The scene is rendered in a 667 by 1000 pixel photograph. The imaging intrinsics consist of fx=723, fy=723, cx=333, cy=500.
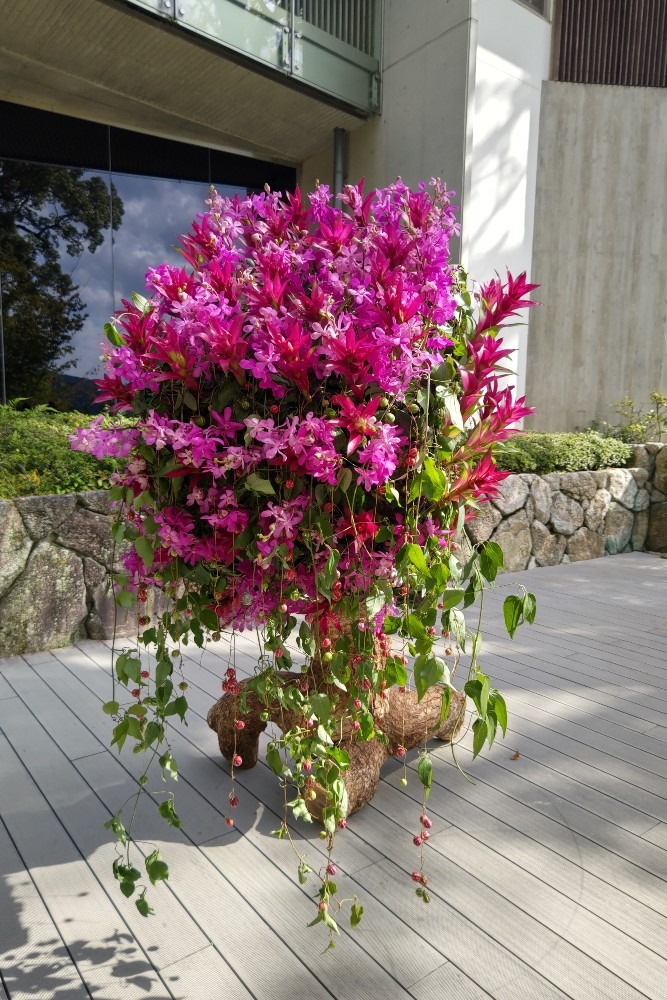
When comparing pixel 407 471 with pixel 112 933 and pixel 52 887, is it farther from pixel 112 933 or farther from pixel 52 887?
pixel 52 887

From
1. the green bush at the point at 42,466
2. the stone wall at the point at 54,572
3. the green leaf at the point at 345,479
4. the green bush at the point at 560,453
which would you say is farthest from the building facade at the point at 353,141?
the green leaf at the point at 345,479

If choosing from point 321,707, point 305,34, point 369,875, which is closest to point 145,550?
point 321,707

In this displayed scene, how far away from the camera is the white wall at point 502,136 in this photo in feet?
19.2

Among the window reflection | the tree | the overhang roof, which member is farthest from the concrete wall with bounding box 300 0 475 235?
the tree

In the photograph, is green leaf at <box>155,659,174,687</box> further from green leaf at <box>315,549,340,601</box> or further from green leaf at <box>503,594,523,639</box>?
green leaf at <box>503,594,523,639</box>

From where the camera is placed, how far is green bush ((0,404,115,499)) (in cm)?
360

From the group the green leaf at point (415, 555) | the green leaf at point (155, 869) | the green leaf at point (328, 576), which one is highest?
the green leaf at point (415, 555)

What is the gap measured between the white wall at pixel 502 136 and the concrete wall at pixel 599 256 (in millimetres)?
754

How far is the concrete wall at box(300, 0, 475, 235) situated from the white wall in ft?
0.45

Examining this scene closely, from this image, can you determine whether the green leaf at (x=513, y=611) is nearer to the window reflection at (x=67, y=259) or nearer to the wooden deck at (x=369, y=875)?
the wooden deck at (x=369, y=875)

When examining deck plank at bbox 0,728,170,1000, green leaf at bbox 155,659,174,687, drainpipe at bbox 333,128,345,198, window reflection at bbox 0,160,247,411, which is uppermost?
drainpipe at bbox 333,128,345,198

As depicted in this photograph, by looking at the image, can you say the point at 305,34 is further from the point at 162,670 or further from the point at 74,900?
the point at 74,900

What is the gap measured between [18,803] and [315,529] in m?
1.36

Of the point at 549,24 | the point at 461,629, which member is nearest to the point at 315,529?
the point at 461,629
